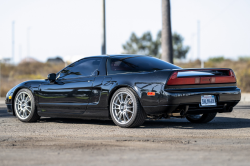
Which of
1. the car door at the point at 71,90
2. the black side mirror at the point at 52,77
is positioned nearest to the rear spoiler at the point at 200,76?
the car door at the point at 71,90

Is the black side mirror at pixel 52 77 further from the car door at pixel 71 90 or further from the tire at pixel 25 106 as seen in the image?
the tire at pixel 25 106

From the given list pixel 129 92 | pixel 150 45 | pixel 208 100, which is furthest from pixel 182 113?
pixel 150 45

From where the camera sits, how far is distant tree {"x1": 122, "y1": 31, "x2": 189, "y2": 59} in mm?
56125

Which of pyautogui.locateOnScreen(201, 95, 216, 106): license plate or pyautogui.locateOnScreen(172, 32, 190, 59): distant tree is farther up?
pyautogui.locateOnScreen(172, 32, 190, 59): distant tree

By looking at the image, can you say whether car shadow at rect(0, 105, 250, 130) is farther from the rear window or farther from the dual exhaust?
the rear window

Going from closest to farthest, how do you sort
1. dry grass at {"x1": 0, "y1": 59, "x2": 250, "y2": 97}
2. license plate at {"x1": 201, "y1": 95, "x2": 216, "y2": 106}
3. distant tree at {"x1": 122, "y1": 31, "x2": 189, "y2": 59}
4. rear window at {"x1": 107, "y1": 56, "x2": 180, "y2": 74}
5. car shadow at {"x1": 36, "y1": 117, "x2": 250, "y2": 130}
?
license plate at {"x1": 201, "y1": 95, "x2": 216, "y2": 106}
rear window at {"x1": 107, "y1": 56, "x2": 180, "y2": 74}
car shadow at {"x1": 36, "y1": 117, "x2": 250, "y2": 130}
dry grass at {"x1": 0, "y1": 59, "x2": 250, "y2": 97}
distant tree at {"x1": 122, "y1": 31, "x2": 189, "y2": 59}

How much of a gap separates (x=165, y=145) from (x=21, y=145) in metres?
1.95

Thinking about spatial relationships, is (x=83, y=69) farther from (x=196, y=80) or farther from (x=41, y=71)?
(x=41, y=71)

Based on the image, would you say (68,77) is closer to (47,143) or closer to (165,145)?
(47,143)

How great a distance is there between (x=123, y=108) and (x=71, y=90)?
127 cm

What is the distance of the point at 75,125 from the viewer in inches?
339

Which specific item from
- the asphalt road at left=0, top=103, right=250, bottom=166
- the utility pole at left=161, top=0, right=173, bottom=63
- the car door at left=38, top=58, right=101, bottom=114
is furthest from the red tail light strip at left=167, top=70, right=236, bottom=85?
the utility pole at left=161, top=0, right=173, bottom=63

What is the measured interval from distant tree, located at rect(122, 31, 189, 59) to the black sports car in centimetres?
4692

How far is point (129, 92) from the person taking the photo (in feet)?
25.0
